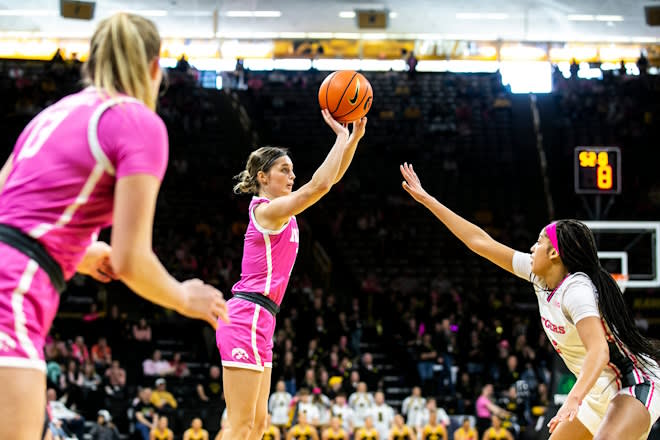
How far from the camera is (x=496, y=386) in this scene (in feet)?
50.1

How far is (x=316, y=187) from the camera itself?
15.1 ft

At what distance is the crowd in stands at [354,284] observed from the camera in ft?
45.6

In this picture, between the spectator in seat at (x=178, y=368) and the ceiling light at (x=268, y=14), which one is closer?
the spectator in seat at (x=178, y=368)

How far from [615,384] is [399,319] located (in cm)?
1327

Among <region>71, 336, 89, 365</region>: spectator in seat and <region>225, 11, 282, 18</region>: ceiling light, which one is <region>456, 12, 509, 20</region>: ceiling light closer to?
<region>225, 11, 282, 18</region>: ceiling light

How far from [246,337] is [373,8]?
55.3 feet

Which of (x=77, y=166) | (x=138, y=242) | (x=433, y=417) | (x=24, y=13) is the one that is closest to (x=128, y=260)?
(x=138, y=242)

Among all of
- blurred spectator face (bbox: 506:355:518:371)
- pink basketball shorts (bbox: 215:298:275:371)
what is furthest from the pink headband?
blurred spectator face (bbox: 506:355:518:371)

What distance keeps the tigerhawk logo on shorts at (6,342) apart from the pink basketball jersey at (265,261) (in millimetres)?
2788

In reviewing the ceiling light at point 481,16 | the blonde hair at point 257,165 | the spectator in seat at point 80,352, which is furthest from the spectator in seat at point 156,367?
the ceiling light at point 481,16

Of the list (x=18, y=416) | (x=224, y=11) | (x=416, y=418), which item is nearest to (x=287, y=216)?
(x=18, y=416)

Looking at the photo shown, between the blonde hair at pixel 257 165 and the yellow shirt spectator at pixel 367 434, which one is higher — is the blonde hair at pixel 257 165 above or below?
above

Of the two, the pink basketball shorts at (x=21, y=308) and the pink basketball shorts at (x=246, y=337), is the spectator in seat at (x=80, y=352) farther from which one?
the pink basketball shorts at (x=21, y=308)

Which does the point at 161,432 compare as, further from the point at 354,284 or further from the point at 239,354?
the point at 239,354
